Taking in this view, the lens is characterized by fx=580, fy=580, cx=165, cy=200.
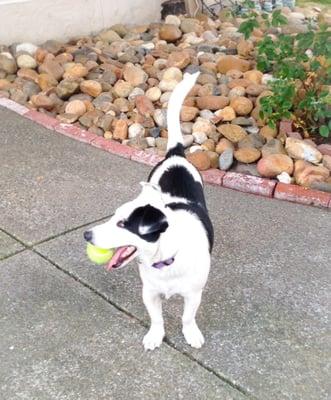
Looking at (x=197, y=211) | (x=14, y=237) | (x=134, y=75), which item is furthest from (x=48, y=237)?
(x=134, y=75)

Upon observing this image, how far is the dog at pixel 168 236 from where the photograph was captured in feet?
7.28

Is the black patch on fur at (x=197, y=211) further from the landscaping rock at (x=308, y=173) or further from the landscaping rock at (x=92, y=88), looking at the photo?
the landscaping rock at (x=92, y=88)

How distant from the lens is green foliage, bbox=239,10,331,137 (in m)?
4.71

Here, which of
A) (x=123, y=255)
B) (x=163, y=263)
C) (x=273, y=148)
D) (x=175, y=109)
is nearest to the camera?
(x=123, y=255)

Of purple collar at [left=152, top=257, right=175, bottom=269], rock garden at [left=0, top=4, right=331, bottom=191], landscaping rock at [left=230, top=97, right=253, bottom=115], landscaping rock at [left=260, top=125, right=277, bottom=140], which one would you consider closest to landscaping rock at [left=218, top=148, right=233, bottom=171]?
rock garden at [left=0, top=4, right=331, bottom=191]

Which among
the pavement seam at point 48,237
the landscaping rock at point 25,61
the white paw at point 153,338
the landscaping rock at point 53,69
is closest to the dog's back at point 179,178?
the white paw at point 153,338

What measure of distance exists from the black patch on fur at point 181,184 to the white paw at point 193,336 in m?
0.62

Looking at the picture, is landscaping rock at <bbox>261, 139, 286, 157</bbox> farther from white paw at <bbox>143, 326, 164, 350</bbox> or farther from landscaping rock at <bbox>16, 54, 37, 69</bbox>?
landscaping rock at <bbox>16, 54, 37, 69</bbox>

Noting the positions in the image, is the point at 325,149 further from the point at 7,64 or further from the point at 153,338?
the point at 7,64

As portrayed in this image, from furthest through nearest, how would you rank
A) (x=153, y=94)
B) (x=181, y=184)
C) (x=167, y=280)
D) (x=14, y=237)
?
(x=153, y=94)
(x=14, y=237)
(x=181, y=184)
(x=167, y=280)

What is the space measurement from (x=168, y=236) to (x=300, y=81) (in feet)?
10.9

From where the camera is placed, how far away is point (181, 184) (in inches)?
117

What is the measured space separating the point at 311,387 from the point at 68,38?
574cm

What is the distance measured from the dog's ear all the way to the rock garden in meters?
2.45
